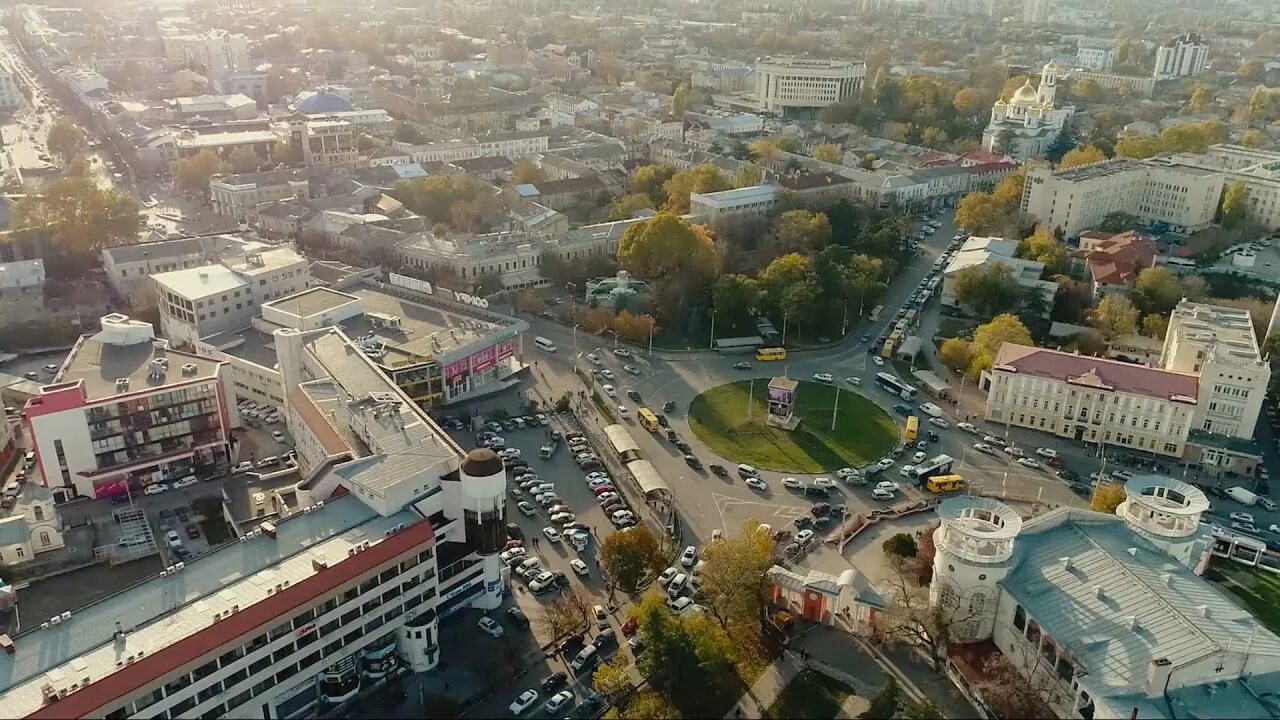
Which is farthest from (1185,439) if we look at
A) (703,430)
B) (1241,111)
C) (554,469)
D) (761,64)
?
(1241,111)

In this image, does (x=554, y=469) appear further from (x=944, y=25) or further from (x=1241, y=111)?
(x=944, y=25)

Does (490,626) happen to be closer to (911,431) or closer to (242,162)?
(911,431)

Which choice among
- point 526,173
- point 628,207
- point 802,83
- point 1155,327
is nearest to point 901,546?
point 1155,327

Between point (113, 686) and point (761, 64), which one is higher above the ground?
point (761, 64)

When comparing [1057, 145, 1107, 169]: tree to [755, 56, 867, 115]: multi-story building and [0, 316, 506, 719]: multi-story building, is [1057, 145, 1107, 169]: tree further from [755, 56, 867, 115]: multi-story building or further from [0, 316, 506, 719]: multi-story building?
[0, 316, 506, 719]: multi-story building

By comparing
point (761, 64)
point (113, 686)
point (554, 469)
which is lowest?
point (554, 469)

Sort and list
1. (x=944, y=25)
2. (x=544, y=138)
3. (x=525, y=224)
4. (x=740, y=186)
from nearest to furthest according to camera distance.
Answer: (x=525, y=224) < (x=740, y=186) < (x=544, y=138) < (x=944, y=25)
